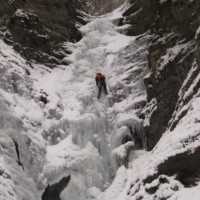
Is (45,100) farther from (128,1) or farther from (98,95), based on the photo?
(128,1)

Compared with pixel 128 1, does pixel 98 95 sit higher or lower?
lower

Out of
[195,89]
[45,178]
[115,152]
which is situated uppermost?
[195,89]

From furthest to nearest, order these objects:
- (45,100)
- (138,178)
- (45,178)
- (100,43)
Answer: (100,43) < (45,100) < (45,178) < (138,178)

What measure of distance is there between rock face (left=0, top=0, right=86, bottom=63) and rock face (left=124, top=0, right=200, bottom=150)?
19.1ft

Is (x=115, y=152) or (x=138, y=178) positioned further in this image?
(x=115, y=152)

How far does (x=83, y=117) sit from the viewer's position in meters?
16.2

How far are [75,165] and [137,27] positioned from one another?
32.6ft

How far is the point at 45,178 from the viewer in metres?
13.9

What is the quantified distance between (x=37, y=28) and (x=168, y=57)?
8424mm

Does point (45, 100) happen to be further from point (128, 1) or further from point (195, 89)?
point (128, 1)

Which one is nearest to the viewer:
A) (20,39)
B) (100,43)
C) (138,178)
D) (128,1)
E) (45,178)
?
(138,178)

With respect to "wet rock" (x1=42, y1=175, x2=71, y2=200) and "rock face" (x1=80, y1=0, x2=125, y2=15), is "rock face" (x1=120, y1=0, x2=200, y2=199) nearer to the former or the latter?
"wet rock" (x1=42, y1=175, x2=71, y2=200)

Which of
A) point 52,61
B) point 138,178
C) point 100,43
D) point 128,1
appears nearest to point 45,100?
point 52,61

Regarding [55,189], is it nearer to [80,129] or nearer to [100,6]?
[80,129]
